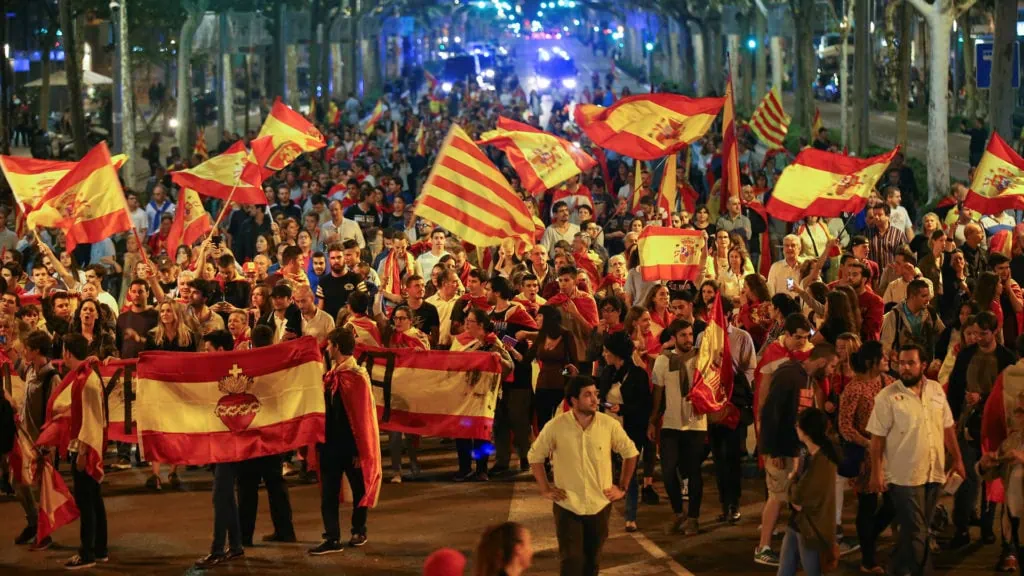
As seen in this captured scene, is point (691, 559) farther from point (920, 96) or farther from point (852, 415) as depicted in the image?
point (920, 96)

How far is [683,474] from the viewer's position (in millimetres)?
11852

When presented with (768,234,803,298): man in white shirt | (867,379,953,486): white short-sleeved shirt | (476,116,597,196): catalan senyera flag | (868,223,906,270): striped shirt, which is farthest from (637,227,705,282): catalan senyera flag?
(867,379,953,486): white short-sleeved shirt

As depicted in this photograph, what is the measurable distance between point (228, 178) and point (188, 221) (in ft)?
2.62

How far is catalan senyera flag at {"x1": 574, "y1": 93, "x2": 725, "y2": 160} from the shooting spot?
1780 centimetres

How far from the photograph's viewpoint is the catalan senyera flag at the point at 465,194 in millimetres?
16219

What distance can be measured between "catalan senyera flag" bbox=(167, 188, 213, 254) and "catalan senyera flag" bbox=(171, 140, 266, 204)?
0.30 meters

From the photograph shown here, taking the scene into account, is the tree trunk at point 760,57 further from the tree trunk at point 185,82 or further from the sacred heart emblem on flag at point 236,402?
the sacred heart emblem on flag at point 236,402

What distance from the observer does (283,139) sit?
19.2 meters

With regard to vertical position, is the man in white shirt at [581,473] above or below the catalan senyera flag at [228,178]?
below

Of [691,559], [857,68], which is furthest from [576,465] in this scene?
[857,68]

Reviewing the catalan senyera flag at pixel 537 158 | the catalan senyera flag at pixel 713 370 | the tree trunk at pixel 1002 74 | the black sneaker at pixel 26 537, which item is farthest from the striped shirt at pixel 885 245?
the tree trunk at pixel 1002 74

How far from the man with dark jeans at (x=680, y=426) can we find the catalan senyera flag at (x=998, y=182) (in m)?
6.73

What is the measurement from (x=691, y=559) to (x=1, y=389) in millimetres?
4597

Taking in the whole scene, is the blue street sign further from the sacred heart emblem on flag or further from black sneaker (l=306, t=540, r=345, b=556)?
black sneaker (l=306, t=540, r=345, b=556)
